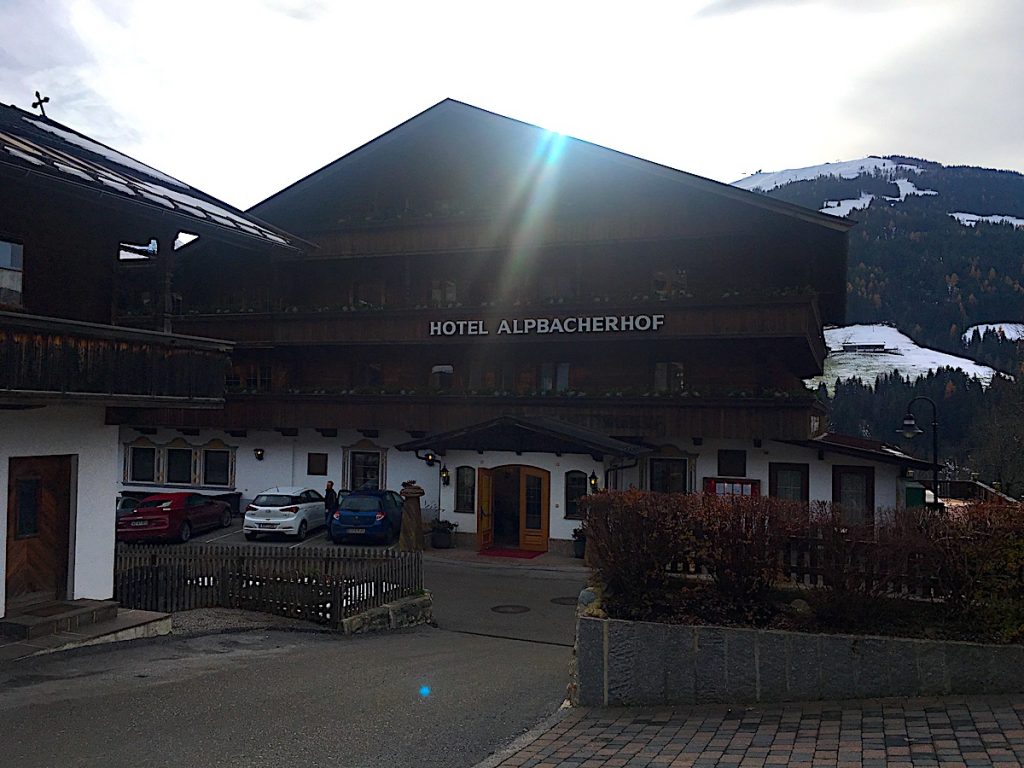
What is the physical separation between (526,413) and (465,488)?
3.50 meters

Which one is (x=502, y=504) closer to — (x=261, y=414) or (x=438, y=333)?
(x=438, y=333)

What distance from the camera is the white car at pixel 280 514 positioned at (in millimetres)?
27469

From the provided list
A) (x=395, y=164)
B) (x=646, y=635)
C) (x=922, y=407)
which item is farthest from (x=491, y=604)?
(x=922, y=407)

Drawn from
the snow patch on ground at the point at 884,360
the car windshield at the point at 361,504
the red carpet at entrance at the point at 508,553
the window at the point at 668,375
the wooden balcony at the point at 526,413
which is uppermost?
the snow patch on ground at the point at 884,360

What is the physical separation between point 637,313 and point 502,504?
23.5ft

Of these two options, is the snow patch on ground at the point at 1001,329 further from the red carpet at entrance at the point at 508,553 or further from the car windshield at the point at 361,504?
the car windshield at the point at 361,504

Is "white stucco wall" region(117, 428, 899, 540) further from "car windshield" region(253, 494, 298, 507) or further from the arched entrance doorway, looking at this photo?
"car windshield" region(253, 494, 298, 507)

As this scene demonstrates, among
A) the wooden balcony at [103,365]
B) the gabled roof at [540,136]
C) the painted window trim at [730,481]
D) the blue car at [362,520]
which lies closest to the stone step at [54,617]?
the wooden balcony at [103,365]

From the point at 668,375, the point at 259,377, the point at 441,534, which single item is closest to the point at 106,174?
the point at 441,534

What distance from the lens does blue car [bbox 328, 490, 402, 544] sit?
26625 mm

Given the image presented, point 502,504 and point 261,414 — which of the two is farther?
point 261,414

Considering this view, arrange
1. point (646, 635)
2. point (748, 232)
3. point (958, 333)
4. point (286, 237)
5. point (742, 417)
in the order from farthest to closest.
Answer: point (958, 333)
point (748, 232)
point (742, 417)
point (286, 237)
point (646, 635)

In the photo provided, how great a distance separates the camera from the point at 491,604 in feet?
61.2

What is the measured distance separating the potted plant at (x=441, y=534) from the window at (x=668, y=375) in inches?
317
